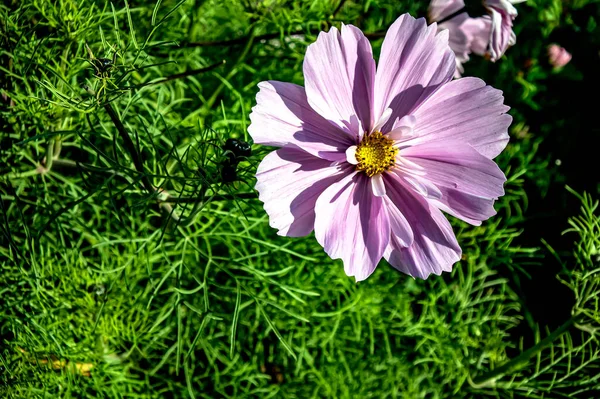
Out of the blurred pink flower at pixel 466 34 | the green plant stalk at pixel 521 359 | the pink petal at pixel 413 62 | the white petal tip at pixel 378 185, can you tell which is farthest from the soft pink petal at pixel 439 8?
the green plant stalk at pixel 521 359

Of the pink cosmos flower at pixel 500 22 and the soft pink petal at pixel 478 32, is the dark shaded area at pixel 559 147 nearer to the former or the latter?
the soft pink petal at pixel 478 32

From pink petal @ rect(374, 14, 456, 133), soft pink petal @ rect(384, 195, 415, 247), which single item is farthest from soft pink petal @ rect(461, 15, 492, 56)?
soft pink petal @ rect(384, 195, 415, 247)

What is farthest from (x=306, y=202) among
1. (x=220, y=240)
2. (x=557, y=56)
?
(x=557, y=56)

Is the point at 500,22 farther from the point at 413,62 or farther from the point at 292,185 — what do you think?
the point at 292,185

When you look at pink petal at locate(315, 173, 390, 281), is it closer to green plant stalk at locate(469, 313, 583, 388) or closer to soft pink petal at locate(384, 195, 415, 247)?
soft pink petal at locate(384, 195, 415, 247)

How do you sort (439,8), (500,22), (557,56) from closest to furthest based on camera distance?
(500,22)
(439,8)
(557,56)

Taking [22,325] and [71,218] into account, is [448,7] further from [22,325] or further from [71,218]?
[22,325]
